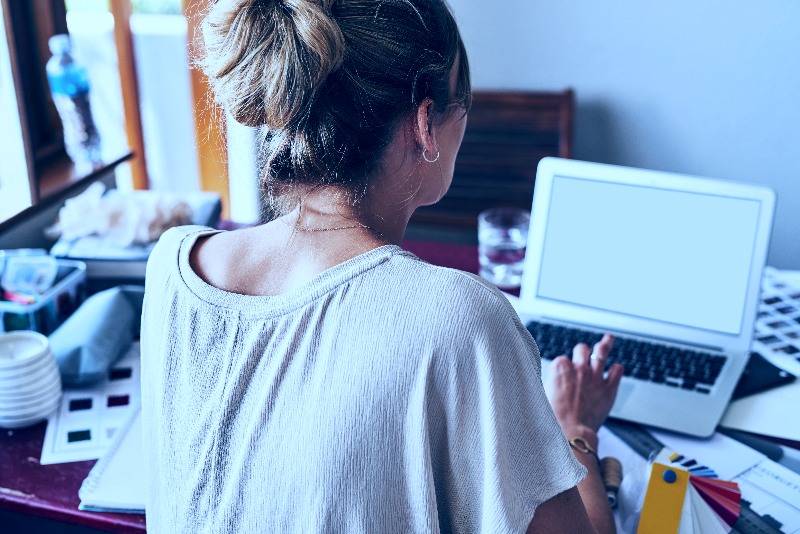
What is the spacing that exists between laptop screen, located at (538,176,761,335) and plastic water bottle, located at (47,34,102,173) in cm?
108

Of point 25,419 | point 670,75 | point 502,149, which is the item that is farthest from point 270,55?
point 670,75

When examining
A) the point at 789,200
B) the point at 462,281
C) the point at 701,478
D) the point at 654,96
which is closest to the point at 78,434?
the point at 462,281

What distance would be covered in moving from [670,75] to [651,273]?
96cm

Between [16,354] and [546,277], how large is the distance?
831 mm

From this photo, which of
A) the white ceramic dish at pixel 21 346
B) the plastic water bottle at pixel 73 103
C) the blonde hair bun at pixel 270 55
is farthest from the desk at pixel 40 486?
the plastic water bottle at pixel 73 103

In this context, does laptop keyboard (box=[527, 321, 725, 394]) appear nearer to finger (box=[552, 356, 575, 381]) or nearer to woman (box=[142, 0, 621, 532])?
finger (box=[552, 356, 575, 381])

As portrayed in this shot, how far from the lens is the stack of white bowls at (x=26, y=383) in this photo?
1042 mm

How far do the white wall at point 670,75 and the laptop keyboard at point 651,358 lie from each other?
3.25 ft

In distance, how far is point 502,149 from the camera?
2053mm

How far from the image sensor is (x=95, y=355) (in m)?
1.15

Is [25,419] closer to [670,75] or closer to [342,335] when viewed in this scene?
[342,335]

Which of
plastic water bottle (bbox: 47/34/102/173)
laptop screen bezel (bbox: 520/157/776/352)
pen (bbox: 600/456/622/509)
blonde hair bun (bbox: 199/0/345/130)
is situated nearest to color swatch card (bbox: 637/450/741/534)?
pen (bbox: 600/456/622/509)

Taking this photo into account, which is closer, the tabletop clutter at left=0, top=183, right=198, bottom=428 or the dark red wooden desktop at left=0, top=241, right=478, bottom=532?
the dark red wooden desktop at left=0, top=241, right=478, bottom=532

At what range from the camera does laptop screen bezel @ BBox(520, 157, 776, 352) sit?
116 centimetres
